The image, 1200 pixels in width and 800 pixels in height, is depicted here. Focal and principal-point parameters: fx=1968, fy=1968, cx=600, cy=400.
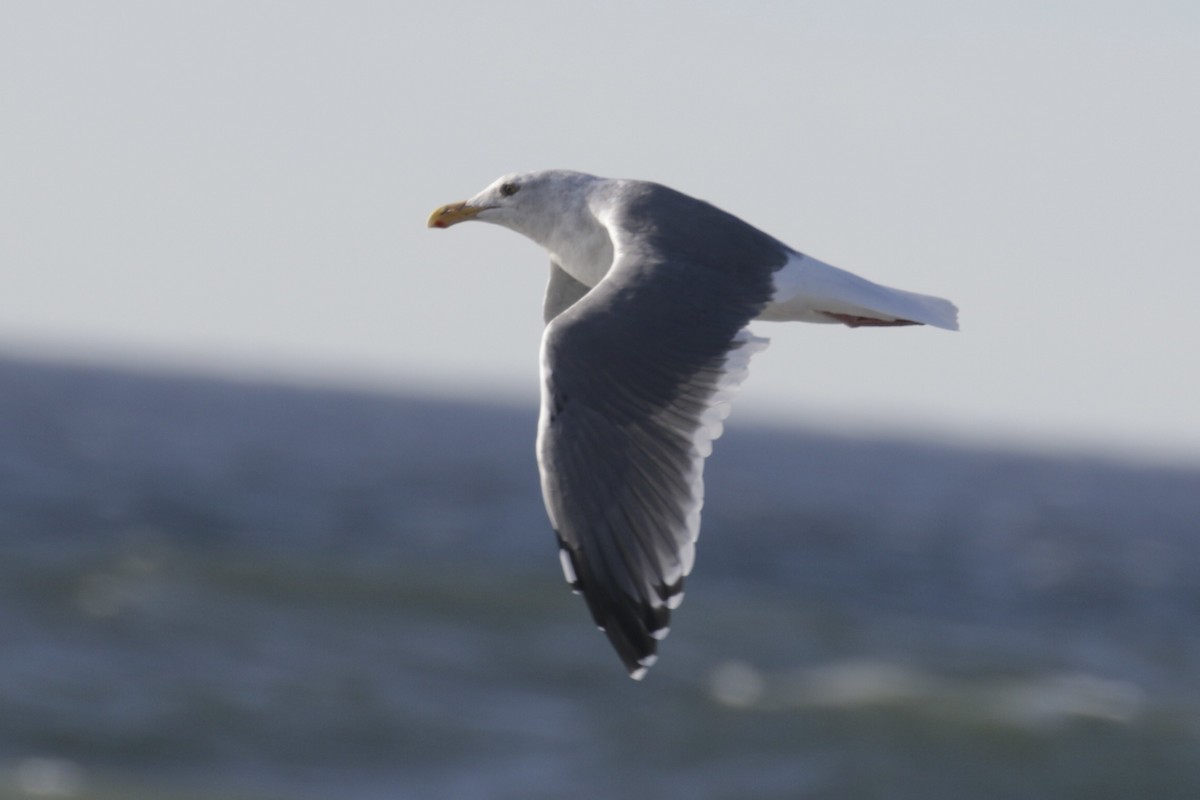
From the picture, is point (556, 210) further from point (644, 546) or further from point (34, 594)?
point (34, 594)

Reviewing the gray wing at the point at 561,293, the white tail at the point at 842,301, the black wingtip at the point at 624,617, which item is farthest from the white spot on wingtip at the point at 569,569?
the gray wing at the point at 561,293

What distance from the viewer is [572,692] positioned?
2661 centimetres

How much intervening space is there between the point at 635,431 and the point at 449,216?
290cm

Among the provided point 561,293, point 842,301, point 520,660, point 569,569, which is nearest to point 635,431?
point 569,569

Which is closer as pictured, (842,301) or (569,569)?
(569,569)

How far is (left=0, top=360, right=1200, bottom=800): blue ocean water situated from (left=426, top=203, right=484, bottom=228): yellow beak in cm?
1342

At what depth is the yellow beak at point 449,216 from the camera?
9.65m

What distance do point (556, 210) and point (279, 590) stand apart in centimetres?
2330

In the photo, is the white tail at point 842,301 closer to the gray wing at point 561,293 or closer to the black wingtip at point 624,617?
the gray wing at point 561,293

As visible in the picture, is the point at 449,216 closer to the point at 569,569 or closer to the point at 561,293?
the point at 561,293

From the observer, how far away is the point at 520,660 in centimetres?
2828

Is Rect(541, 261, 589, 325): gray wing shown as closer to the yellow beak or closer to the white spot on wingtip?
the yellow beak

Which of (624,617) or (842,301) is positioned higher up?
(842,301)

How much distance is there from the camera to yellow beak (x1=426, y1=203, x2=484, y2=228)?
9648mm
